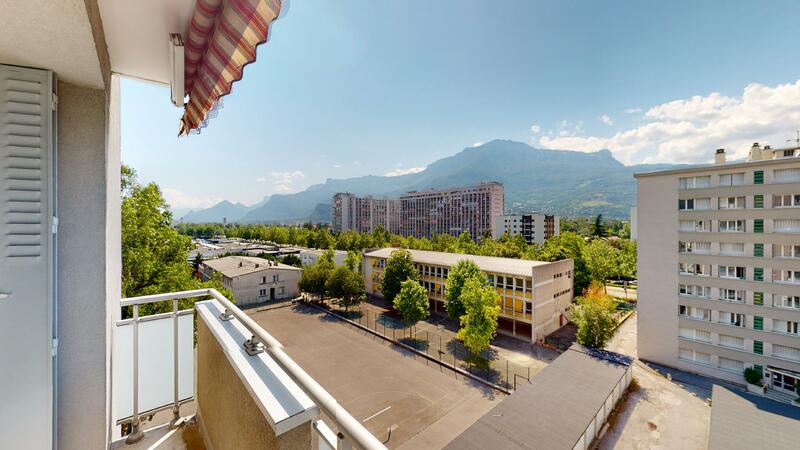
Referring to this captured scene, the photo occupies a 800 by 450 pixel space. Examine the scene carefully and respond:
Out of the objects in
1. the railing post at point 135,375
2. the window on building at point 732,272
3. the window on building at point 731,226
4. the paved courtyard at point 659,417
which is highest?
the window on building at point 731,226

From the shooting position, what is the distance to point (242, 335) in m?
1.57

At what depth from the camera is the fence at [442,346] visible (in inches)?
495

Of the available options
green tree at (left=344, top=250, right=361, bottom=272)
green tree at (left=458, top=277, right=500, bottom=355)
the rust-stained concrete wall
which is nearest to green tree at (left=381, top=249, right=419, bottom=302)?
green tree at (left=344, top=250, right=361, bottom=272)

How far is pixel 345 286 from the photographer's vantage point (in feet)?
66.8

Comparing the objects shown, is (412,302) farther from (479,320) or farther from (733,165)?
(733,165)

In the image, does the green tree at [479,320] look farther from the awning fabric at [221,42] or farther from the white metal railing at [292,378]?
the awning fabric at [221,42]

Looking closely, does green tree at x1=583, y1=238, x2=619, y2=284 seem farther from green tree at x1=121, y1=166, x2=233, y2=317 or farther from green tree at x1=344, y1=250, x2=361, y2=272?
green tree at x1=121, y1=166, x2=233, y2=317

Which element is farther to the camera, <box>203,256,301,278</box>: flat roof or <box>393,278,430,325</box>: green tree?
<box>203,256,301,278</box>: flat roof

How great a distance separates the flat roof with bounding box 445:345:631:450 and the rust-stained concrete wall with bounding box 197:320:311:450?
6.64 metres

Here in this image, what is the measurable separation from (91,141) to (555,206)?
198m

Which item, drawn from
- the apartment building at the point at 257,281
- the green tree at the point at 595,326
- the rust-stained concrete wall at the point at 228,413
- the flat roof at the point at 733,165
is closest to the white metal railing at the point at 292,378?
the rust-stained concrete wall at the point at 228,413

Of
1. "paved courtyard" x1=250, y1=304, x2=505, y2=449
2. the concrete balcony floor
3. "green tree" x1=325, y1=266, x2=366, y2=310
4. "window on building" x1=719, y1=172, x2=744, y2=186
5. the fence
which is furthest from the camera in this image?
"green tree" x1=325, y1=266, x2=366, y2=310

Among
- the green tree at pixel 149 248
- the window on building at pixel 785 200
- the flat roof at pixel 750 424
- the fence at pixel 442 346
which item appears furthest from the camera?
the fence at pixel 442 346

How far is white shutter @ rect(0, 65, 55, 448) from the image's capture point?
139 centimetres
